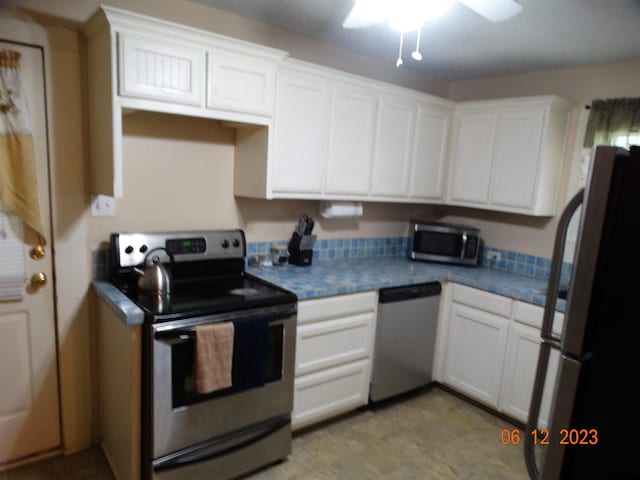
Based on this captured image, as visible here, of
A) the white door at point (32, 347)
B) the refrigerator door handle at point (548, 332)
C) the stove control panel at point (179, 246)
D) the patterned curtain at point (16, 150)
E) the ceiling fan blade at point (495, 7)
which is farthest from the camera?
the stove control panel at point (179, 246)

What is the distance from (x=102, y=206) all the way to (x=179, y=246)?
1.43ft

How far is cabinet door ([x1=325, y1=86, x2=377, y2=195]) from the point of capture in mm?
2768

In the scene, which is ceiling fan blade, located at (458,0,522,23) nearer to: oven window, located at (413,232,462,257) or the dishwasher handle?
the dishwasher handle

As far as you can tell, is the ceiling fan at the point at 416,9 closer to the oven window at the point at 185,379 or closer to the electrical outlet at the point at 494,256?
the oven window at the point at 185,379

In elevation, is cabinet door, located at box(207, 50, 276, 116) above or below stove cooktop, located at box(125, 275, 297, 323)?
above

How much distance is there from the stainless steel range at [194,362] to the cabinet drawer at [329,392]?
0.60ft

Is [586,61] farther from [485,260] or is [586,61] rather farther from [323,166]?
[323,166]

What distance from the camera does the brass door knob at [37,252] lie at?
83.4 inches

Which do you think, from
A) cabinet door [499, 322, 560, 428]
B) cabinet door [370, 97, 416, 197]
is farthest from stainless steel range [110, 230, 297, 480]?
cabinet door [499, 322, 560, 428]

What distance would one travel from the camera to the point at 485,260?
3.55 meters

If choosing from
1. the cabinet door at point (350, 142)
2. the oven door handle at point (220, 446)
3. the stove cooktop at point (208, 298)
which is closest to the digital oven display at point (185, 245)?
the stove cooktop at point (208, 298)

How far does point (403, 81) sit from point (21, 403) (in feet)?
10.7

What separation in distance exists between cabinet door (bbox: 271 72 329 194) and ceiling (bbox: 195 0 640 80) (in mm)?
352

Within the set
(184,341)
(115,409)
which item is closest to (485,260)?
(184,341)
